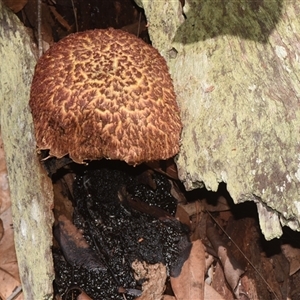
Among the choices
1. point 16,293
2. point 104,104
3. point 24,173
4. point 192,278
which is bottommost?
point 16,293

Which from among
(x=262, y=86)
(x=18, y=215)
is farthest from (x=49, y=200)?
(x=262, y=86)

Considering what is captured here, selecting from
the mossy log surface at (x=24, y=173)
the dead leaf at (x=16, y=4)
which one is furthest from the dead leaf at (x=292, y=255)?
the dead leaf at (x=16, y=4)

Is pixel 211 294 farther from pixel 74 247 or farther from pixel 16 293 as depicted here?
pixel 16 293

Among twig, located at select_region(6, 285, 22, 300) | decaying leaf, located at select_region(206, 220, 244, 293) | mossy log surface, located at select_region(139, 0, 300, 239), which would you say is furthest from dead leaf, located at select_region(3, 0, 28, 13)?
decaying leaf, located at select_region(206, 220, 244, 293)

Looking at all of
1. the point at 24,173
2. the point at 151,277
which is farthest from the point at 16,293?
the point at 151,277

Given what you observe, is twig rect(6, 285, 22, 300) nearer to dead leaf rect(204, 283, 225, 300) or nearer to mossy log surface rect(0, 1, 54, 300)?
mossy log surface rect(0, 1, 54, 300)

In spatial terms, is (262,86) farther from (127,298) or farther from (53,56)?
(127,298)
